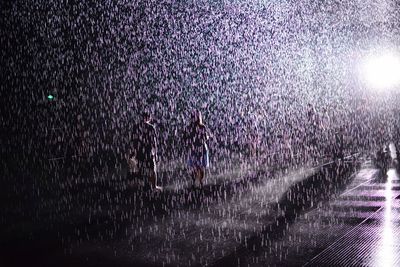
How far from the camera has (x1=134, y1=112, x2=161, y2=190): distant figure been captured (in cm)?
885

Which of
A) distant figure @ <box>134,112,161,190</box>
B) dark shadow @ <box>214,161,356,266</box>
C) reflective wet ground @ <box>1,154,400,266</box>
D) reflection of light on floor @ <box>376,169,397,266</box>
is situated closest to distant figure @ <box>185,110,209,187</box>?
reflective wet ground @ <box>1,154,400,266</box>

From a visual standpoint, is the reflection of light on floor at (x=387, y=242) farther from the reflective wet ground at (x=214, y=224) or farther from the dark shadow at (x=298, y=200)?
the dark shadow at (x=298, y=200)

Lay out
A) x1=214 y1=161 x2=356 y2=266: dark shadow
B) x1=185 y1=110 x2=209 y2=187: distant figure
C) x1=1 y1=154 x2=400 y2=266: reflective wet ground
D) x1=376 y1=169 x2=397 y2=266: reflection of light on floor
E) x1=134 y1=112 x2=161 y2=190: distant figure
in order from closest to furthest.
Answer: x1=376 y1=169 x2=397 y2=266: reflection of light on floor < x1=1 y1=154 x2=400 y2=266: reflective wet ground < x1=214 y1=161 x2=356 y2=266: dark shadow < x1=134 y1=112 x2=161 y2=190: distant figure < x1=185 y1=110 x2=209 y2=187: distant figure

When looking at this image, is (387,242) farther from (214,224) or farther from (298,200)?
(298,200)

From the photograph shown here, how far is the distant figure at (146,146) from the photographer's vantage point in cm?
885

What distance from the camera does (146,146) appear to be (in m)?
8.95

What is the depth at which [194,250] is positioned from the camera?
4.91 metres

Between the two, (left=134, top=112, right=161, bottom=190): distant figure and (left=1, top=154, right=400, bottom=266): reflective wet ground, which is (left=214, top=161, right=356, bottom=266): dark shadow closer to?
(left=1, top=154, right=400, bottom=266): reflective wet ground

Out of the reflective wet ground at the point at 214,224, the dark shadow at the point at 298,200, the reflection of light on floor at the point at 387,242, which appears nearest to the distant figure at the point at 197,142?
the reflective wet ground at the point at 214,224

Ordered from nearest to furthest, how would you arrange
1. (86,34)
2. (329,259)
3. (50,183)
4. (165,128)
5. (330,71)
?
(329,259) → (50,183) → (165,128) → (86,34) → (330,71)

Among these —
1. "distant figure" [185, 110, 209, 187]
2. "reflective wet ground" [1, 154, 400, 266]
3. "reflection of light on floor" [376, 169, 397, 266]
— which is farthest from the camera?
"distant figure" [185, 110, 209, 187]

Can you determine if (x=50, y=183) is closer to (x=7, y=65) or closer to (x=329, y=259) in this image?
(x=329, y=259)

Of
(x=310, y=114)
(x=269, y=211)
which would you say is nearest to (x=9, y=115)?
(x=310, y=114)

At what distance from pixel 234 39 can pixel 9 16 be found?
18.8 m
